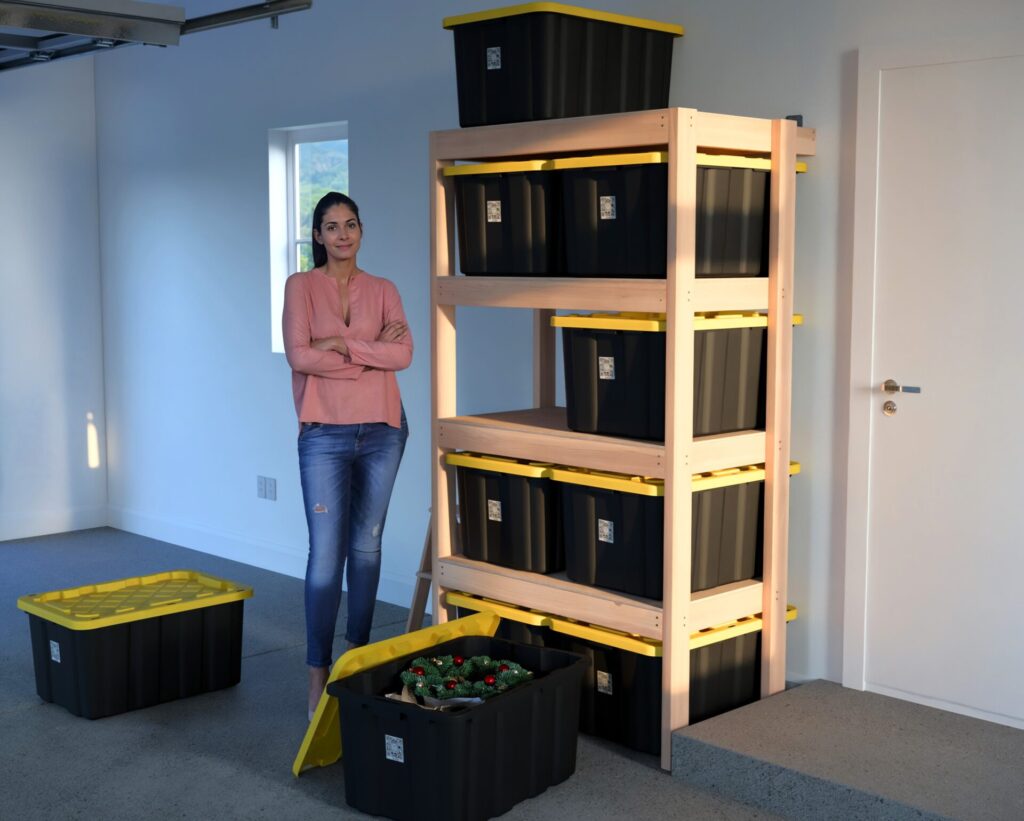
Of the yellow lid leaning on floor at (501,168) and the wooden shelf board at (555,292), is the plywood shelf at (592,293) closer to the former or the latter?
the wooden shelf board at (555,292)

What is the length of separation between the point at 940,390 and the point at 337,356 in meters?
1.86

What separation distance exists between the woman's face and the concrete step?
1.81m

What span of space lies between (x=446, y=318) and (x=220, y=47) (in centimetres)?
279

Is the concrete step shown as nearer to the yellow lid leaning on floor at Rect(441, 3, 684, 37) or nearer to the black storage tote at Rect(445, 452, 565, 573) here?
the black storage tote at Rect(445, 452, 565, 573)

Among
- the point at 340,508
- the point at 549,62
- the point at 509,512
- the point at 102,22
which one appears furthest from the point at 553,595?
the point at 102,22

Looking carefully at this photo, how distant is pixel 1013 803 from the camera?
309cm

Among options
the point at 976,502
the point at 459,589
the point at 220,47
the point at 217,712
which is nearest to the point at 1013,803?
the point at 976,502

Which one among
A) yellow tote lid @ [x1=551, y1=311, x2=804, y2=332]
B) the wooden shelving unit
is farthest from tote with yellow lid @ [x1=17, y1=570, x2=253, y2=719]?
yellow tote lid @ [x1=551, y1=311, x2=804, y2=332]

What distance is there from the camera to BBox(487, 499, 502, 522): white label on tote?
13.3 feet

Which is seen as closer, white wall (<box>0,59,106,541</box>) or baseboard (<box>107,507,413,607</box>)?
baseboard (<box>107,507,413,607</box>)

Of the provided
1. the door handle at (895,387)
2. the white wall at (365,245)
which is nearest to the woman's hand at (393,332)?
the white wall at (365,245)

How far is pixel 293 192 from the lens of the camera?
6082 mm

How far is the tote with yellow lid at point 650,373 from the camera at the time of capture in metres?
3.60

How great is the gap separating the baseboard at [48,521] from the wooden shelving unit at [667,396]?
363 centimetres
